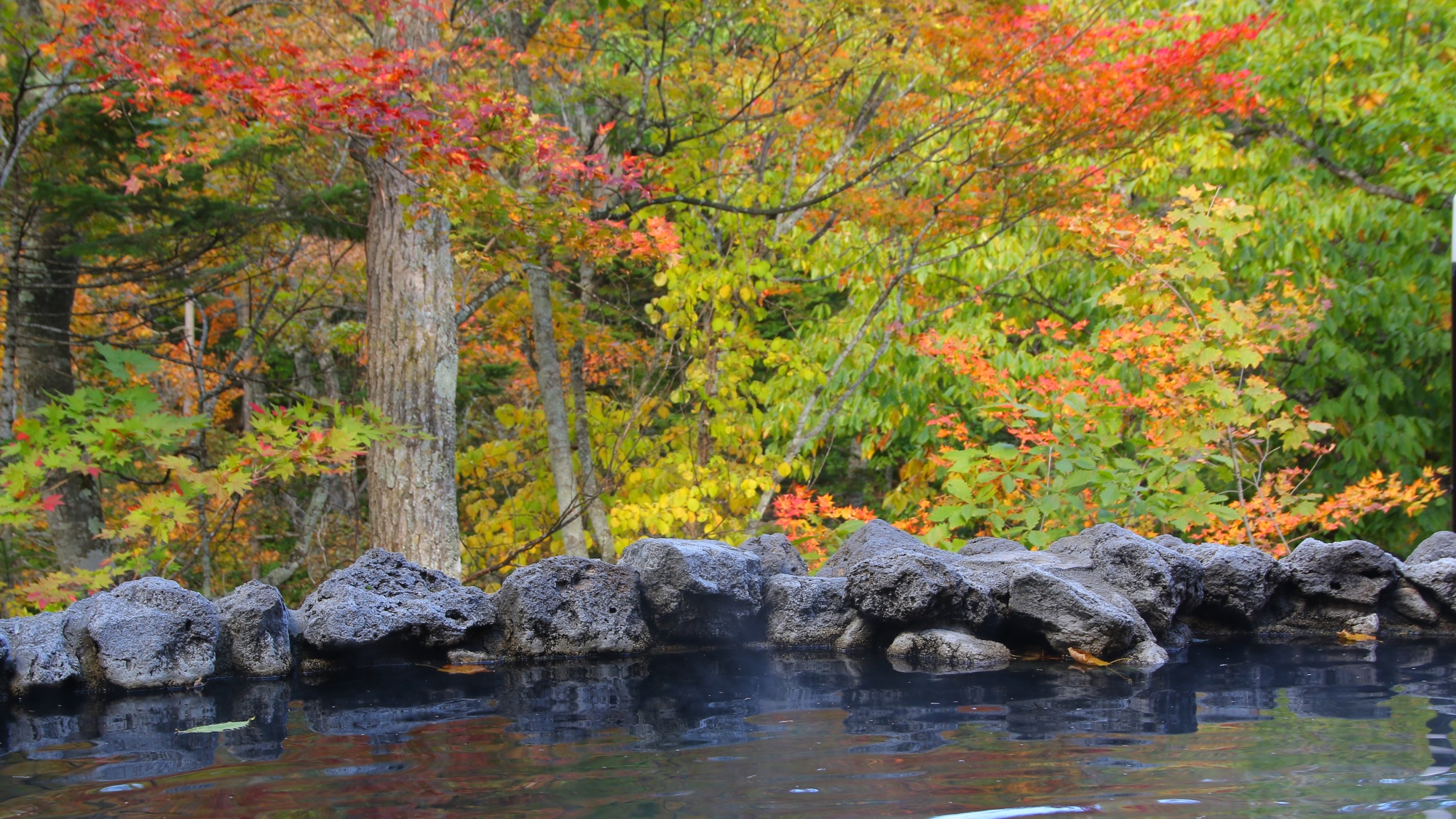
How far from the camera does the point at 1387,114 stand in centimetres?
630

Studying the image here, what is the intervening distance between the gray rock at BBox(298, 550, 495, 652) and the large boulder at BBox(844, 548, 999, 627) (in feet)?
4.33

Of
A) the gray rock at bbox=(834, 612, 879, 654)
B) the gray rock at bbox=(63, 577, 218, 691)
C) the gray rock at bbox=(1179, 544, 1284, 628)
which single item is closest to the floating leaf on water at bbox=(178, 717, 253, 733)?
the gray rock at bbox=(63, 577, 218, 691)

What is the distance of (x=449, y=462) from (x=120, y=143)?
2.22 m

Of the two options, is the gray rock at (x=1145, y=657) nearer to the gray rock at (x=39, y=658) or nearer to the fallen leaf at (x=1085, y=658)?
the fallen leaf at (x=1085, y=658)

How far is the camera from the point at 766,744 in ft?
7.59

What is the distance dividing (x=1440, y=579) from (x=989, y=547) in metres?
1.67

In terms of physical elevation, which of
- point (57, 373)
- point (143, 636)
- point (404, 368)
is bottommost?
point (143, 636)

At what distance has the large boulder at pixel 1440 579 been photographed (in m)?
3.88

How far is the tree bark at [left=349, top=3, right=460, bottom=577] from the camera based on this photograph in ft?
16.9

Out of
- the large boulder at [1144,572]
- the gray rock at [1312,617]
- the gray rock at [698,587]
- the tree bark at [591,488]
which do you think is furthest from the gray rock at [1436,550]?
the tree bark at [591,488]

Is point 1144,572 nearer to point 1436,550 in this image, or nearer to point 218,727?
point 1436,550

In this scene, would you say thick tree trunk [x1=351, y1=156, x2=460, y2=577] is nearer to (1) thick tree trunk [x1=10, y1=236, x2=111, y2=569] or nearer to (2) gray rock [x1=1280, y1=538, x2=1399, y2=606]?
(1) thick tree trunk [x1=10, y1=236, x2=111, y2=569]

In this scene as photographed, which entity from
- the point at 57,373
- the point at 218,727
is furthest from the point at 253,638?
the point at 57,373

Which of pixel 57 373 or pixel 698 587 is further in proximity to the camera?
pixel 57 373
